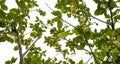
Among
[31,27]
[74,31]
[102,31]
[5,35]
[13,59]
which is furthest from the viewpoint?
[31,27]

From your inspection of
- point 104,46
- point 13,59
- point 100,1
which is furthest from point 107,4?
point 13,59

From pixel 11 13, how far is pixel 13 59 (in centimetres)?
42

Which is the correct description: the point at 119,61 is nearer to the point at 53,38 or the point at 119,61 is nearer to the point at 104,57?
the point at 104,57

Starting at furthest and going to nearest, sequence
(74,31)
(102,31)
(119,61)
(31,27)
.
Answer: (31,27)
(102,31)
(119,61)
(74,31)

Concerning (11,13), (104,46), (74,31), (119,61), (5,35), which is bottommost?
(119,61)

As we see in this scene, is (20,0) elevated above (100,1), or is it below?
above

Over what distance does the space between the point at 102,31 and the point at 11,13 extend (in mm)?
834

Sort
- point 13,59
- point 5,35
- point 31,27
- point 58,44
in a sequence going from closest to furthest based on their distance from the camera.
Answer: point 13,59 < point 5,35 < point 58,44 < point 31,27

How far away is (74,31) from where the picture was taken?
5.10 ft

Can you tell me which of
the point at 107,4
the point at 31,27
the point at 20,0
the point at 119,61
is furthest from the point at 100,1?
the point at 31,27

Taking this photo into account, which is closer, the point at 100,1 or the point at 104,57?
the point at 104,57

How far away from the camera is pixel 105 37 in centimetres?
175

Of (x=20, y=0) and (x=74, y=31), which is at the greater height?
(x=20, y=0)

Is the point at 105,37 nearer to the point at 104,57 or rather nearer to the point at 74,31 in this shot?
the point at 104,57
